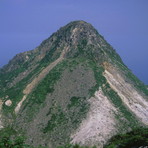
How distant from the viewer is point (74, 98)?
61.6m

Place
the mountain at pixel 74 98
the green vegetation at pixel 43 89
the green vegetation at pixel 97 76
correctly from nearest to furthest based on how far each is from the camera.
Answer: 1. the mountain at pixel 74 98
2. the green vegetation at pixel 97 76
3. the green vegetation at pixel 43 89

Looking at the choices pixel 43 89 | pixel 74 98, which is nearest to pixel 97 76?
pixel 74 98

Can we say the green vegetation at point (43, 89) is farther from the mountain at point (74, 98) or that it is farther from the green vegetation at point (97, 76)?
the green vegetation at point (97, 76)

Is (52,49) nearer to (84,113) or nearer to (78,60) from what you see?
(78,60)

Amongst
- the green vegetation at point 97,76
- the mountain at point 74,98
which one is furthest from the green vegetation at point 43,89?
the green vegetation at point 97,76

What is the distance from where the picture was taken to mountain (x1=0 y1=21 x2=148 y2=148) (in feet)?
178

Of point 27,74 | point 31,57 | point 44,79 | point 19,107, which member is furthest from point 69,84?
point 31,57

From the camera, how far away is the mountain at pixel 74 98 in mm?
54312

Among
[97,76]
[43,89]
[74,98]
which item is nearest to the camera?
[74,98]

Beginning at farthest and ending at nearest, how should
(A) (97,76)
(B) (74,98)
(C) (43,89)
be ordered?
(A) (97,76) → (C) (43,89) → (B) (74,98)

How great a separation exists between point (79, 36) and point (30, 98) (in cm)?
2627

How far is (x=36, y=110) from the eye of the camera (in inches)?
2420

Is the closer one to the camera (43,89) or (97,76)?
Answer: (43,89)

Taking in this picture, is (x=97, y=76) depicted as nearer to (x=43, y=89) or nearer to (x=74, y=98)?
(x=74, y=98)
